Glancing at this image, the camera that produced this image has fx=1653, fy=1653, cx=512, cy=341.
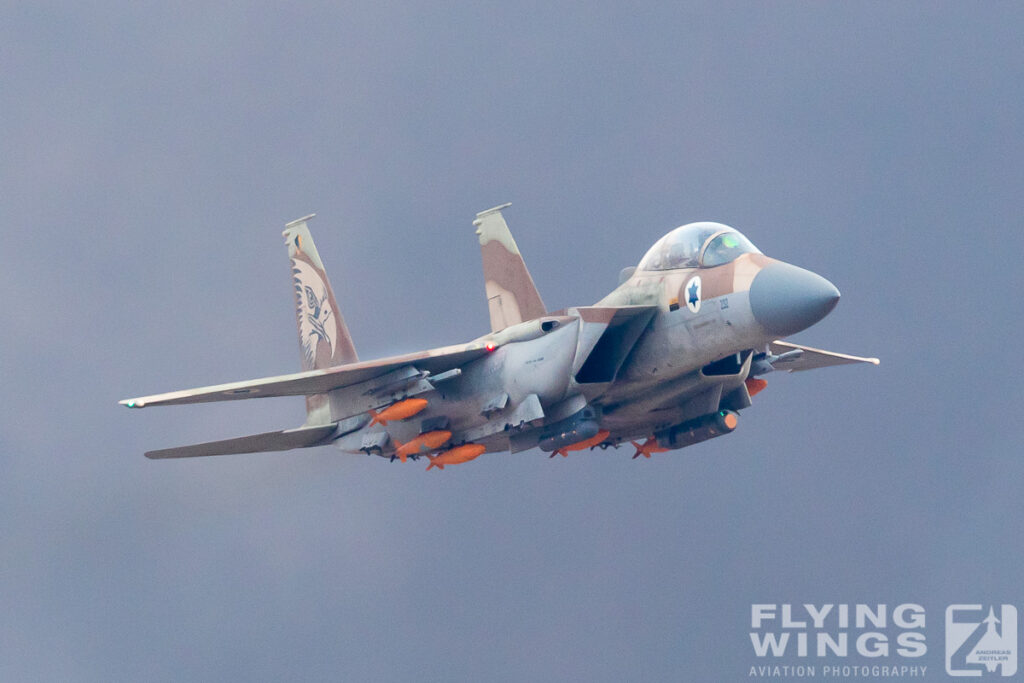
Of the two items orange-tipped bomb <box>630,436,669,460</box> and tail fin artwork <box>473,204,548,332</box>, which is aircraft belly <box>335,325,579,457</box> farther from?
orange-tipped bomb <box>630,436,669,460</box>

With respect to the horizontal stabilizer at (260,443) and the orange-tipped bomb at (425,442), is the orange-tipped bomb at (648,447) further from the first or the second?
the horizontal stabilizer at (260,443)

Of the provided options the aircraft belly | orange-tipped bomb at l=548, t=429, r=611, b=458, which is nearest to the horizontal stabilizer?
the aircraft belly

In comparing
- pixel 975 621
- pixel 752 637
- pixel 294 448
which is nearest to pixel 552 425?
pixel 294 448

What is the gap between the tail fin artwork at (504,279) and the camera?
1110 inches

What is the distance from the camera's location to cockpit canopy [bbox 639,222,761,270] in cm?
2492

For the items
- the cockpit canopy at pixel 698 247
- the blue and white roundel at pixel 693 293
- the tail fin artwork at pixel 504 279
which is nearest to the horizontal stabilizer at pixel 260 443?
the tail fin artwork at pixel 504 279

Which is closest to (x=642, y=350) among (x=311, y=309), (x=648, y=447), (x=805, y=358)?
(x=648, y=447)

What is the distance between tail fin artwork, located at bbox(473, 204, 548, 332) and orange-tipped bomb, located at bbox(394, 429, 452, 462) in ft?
8.50

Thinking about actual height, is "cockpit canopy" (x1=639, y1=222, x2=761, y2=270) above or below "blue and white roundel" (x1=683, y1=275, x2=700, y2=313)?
above

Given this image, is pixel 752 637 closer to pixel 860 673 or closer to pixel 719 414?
pixel 860 673

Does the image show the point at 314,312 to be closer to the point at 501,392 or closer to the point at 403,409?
the point at 403,409

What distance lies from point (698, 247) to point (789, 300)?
1.90m

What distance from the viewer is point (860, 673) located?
3731cm

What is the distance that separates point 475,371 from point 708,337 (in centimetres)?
392
